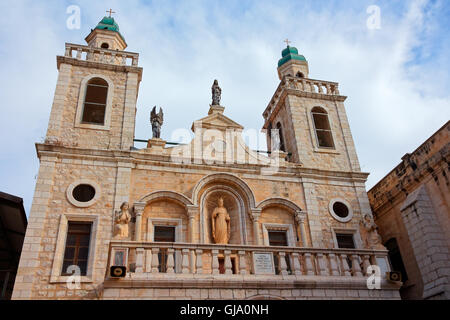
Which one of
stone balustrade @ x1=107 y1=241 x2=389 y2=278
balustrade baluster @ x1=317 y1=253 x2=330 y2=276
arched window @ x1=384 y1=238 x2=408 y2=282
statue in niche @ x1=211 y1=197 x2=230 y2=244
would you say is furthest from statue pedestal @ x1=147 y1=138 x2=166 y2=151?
arched window @ x1=384 y1=238 x2=408 y2=282

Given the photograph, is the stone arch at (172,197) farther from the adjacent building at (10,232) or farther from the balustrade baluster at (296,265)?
the adjacent building at (10,232)

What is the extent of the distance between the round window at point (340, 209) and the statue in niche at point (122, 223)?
8.38m

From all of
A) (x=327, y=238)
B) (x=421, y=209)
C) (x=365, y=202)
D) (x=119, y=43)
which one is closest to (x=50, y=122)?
(x=119, y=43)

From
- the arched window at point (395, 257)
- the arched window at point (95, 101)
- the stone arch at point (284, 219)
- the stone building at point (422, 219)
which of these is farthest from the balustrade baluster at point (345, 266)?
the arched window at point (95, 101)

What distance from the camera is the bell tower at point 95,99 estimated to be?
16562mm

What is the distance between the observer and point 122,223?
13.7 metres

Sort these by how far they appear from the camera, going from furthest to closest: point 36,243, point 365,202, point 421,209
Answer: point 365,202, point 421,209, point 36,243

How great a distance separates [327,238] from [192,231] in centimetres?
522

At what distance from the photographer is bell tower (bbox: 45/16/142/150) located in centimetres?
1656

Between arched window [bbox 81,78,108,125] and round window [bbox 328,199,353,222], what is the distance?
1007cm

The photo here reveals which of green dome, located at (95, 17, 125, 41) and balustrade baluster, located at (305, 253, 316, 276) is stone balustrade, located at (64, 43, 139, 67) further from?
balustrade baluster, located at (305, 253, 316, 276)

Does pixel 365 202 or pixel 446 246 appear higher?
pixel 365 202

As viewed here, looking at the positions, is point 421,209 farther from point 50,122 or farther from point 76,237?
point 50,122

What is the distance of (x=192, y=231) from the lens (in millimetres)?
15086
